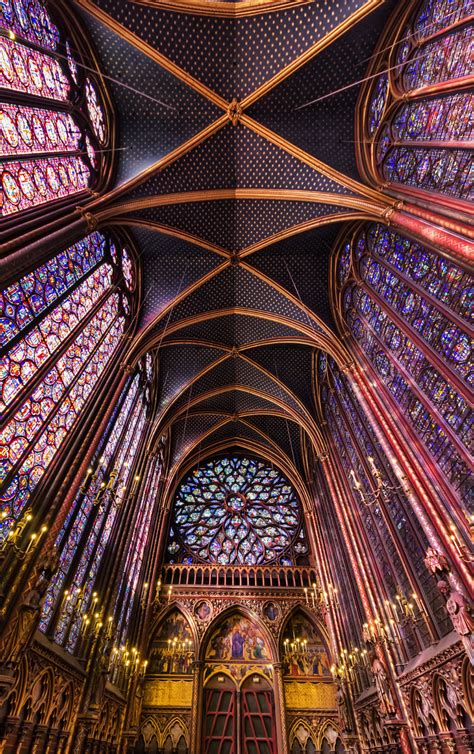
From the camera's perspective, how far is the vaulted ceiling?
9.50 metres

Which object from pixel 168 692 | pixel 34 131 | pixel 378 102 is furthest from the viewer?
pixel 168 692

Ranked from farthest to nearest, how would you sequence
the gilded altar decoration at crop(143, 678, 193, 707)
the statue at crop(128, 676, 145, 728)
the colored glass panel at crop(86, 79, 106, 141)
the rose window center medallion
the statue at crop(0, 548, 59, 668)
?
the rose window center medallion, the gilded altar decoration at crop(143, 678, 193, 707), the statue at crop(128, 676, 145, 728), the colored glass panel at crop(86, 79, 106, 141), the statue at crop(0, 548, 59, 668)

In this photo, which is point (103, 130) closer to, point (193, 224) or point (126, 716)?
point (193, 224)

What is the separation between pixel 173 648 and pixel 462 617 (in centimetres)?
1359

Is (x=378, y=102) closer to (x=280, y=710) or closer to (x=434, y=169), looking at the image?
(x=434, y=169)

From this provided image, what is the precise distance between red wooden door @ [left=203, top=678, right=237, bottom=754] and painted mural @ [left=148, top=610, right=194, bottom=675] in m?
1.30

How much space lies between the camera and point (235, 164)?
39.4 feet

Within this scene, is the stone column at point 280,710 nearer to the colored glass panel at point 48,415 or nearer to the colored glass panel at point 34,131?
the colored glass panel at point 48,415

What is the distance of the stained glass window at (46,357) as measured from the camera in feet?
25.3

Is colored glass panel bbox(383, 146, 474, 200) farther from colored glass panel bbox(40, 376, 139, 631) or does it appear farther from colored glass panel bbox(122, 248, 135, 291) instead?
colored glass panel bbox(40, 376, 139, 631)

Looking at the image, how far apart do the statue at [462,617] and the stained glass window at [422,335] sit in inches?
76.4

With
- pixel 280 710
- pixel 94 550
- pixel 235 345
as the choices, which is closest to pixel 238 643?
pixel 280 710

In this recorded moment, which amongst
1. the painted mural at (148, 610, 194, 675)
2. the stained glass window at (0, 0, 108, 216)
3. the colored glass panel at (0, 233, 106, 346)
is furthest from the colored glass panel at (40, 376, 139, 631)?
the painted mural at (148, 610, 194, 675)

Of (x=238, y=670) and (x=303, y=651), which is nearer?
(x=238, y=670)
